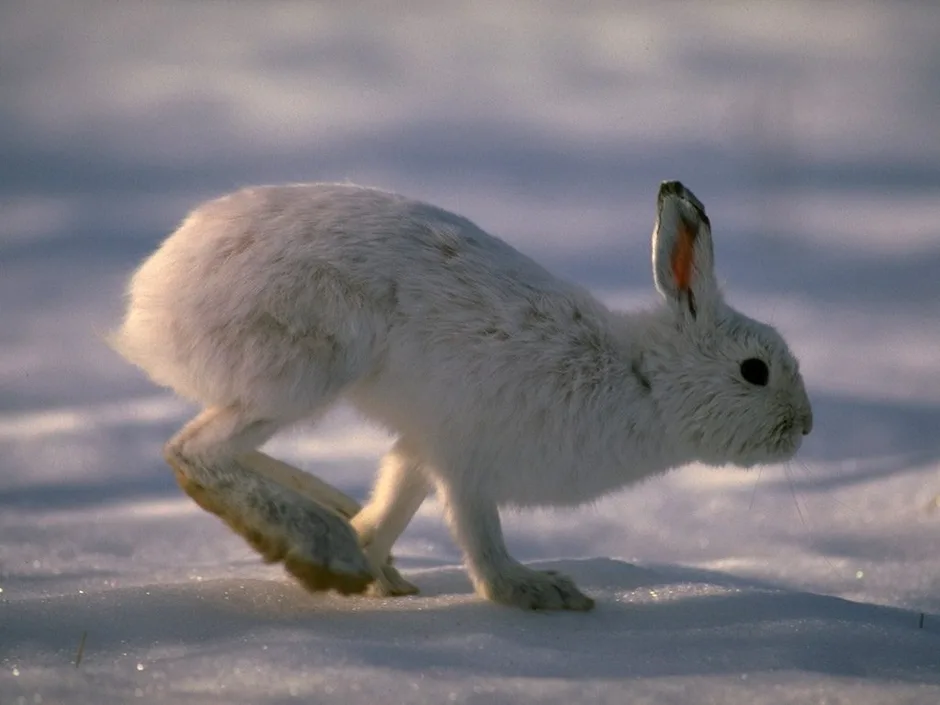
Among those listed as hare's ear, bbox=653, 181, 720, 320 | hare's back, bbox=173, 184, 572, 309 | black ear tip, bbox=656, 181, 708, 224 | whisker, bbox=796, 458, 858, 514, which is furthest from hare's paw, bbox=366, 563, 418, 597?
whisker, bbox=796, 458, 858, 514

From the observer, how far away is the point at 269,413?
10.7ft

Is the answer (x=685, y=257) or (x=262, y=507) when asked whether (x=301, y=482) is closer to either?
(x=262, y=507)

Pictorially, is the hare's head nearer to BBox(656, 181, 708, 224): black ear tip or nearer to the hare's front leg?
BBox(656, 181, 708, 224): black ear tip

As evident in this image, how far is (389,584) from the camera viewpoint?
3.56 m

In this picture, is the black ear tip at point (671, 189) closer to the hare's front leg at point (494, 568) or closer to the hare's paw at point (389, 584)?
the hare's front leg at point (494, 568)

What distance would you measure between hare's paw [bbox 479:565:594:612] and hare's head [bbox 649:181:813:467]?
19.5 inches

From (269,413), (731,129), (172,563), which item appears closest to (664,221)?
(269,413)

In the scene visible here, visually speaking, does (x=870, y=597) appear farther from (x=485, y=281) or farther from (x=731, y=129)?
(x=731, y=129)

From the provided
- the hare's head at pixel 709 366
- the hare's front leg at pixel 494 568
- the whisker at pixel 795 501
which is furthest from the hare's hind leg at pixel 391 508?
the whisker at pixel 795 501

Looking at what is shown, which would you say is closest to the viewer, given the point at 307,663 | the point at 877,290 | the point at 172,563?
Answer: the point at 307,663

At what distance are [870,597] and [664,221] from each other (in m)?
1.15

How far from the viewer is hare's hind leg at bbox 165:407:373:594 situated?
326 centimetres

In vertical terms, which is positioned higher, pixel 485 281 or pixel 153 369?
pixel 485 281

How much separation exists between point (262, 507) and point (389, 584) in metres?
0.46
